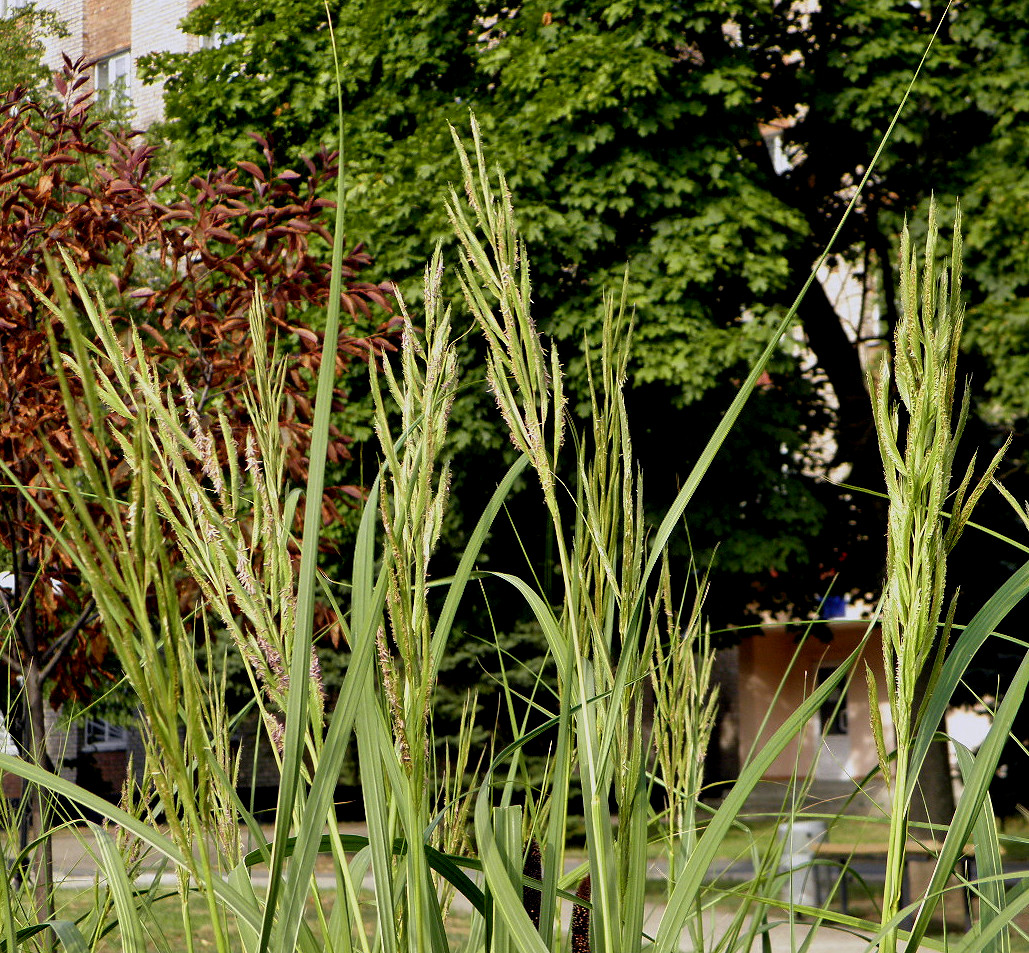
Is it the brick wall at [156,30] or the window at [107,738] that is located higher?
the brick wall at [156,30]

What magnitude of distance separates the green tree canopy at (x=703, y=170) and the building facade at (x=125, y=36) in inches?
432

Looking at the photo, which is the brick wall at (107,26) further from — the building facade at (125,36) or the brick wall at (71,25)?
the brick wall at (71,25)

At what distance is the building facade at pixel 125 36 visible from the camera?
68.6ft

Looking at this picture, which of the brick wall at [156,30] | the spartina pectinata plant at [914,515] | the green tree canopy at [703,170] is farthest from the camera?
the brick wall at [156,30]

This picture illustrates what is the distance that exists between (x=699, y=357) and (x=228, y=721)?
26.6 ft

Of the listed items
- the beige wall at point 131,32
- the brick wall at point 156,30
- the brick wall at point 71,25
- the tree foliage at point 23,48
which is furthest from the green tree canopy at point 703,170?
the brick wall at point 71,25

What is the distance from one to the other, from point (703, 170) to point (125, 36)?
15694 mm

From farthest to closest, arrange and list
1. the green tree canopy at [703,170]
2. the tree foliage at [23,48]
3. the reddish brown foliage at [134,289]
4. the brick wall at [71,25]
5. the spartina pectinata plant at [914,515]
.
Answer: the brick wall at [71,25], the tree foliage at [23,48], the green tree canopy at [703,170], the reddish brown foliage at [134,289], the spartina pectinata plant at [914,515]

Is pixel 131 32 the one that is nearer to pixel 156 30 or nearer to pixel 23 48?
pixel 156 30

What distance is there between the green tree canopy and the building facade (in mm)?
10967

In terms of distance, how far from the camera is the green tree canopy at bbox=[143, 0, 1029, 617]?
924cm

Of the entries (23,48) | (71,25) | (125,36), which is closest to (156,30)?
(125,36)

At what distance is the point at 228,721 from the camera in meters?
1.06

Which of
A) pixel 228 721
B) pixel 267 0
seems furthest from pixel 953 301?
pixel 267 0
